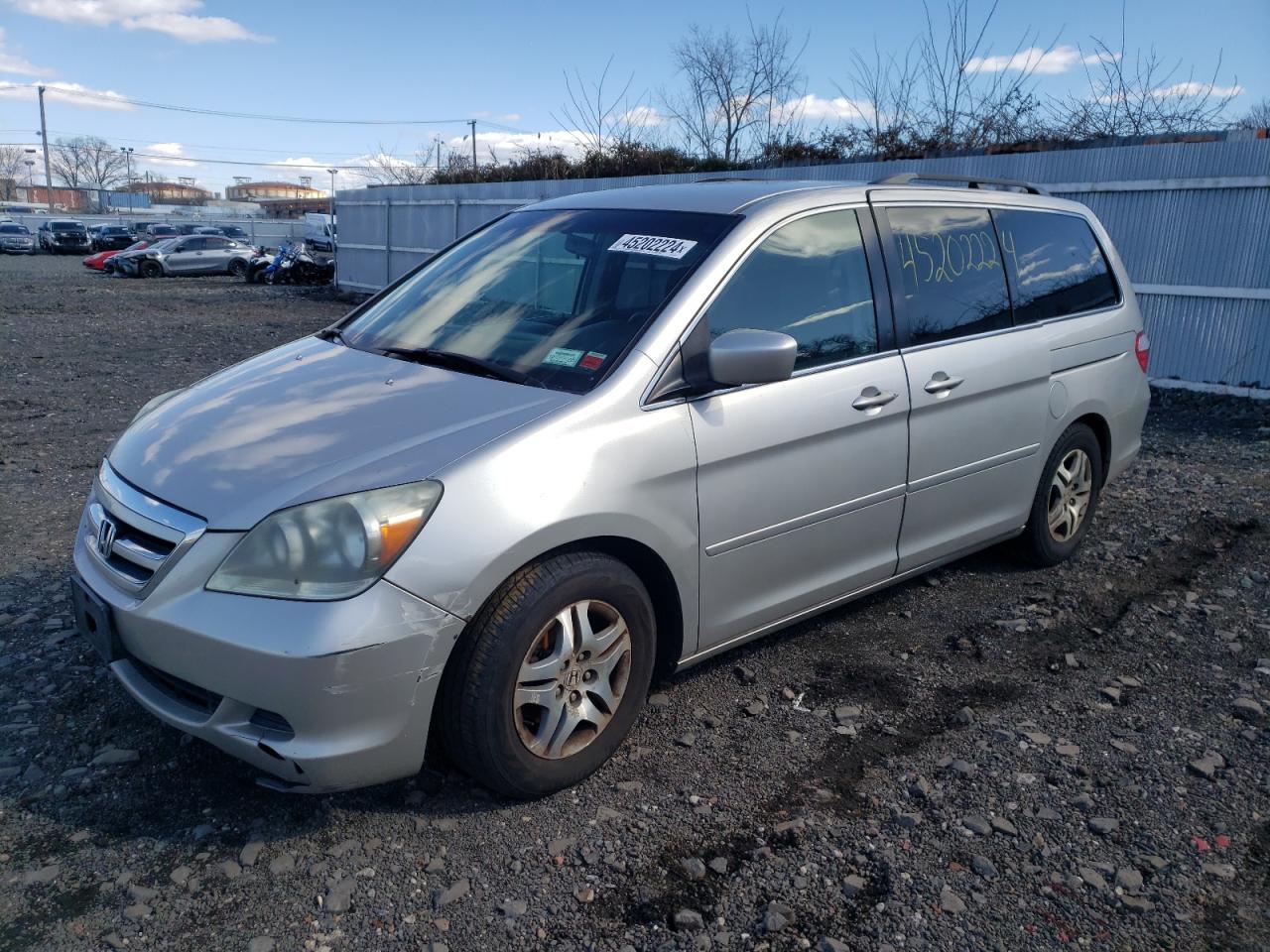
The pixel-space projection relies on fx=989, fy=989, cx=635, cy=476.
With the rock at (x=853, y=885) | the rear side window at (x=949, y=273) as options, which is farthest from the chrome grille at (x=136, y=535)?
the rear side window at (x=949, y=273)

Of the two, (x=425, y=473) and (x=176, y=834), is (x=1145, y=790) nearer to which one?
(x=425, y=473)

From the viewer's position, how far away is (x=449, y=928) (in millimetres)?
2492

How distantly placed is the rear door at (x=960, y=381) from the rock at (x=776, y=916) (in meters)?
1.80

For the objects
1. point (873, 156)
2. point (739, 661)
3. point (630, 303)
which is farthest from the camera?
point (873, 156)

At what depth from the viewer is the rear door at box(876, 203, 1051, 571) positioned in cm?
396

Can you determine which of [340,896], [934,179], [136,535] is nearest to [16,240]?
[934,179]

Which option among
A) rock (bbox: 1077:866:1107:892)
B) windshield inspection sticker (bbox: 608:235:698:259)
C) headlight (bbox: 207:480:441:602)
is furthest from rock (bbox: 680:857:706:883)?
windshield inspection sticker (bbox: 608:235:698:259)

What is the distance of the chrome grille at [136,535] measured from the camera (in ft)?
8.93

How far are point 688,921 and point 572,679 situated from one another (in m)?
0.76

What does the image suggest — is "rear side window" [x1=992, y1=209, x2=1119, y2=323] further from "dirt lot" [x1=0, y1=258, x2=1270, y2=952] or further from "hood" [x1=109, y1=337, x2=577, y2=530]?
"hood" [x1=109, y1=337, x2=577, y2=530]

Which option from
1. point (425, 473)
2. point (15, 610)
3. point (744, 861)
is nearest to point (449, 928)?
point (744, 861)

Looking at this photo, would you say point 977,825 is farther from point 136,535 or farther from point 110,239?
point 110,239

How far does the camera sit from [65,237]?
46.8 metres

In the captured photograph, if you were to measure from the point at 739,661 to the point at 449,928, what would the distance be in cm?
180
